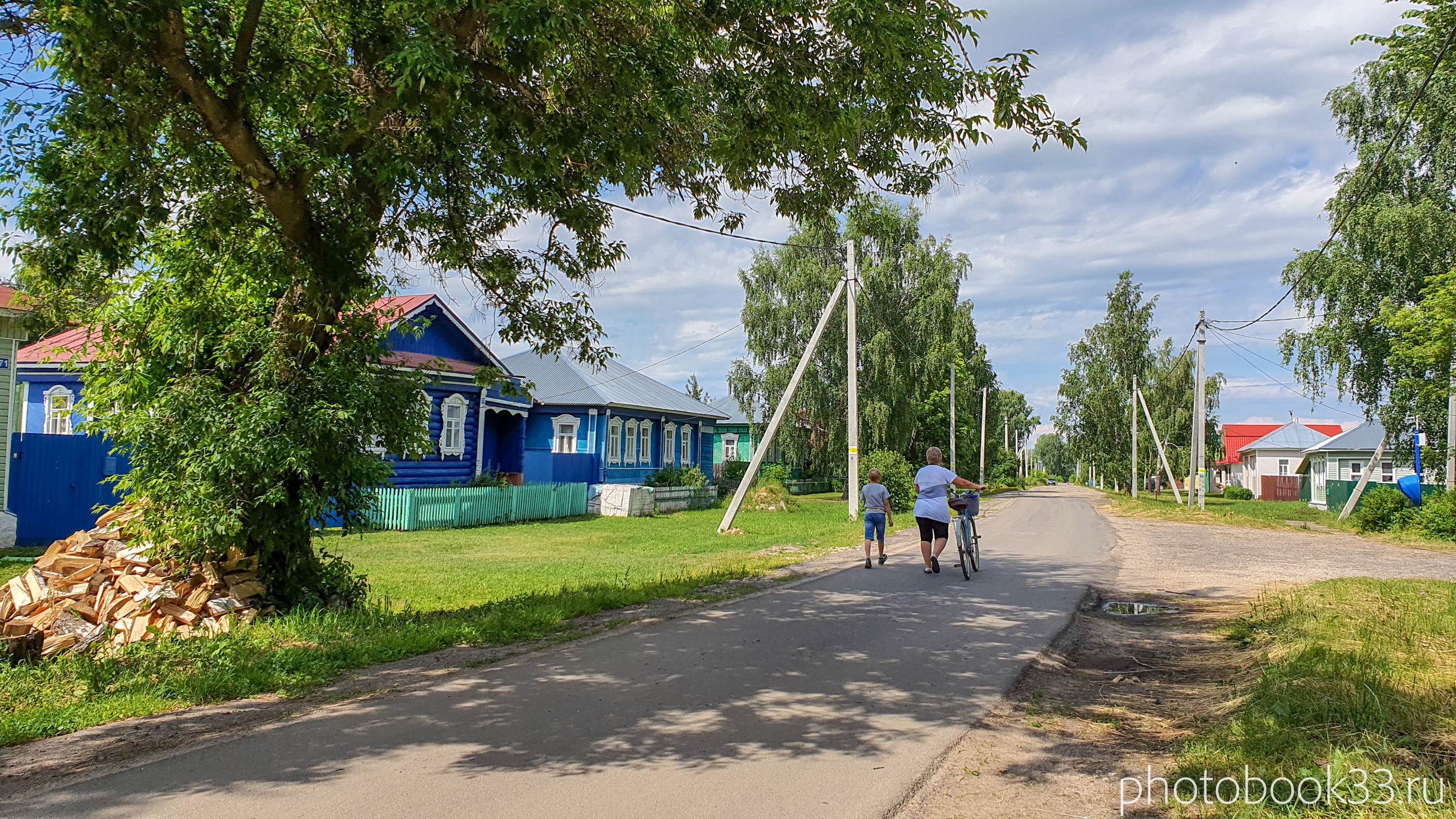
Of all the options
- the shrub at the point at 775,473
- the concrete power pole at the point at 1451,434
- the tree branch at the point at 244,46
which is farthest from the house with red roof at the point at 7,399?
the concrete power pole at the point at 1451,434

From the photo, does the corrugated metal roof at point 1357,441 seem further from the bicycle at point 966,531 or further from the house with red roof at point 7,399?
the house with red roof at point 7,399

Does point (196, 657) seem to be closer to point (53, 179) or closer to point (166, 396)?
point (166, 396)

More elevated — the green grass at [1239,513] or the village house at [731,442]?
the village house at [731,442]

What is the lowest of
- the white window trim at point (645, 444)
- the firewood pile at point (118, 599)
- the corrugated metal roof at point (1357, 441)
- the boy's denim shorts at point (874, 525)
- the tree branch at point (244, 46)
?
the firewood pile at point (118, 599)

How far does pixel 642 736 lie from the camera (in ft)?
16.8

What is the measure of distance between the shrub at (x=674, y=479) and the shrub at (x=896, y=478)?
6395 millimetres

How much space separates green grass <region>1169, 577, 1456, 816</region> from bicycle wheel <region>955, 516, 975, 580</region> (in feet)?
14.6

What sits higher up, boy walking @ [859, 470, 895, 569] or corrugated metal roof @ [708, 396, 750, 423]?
corrugated metal roof @ [708, 396, 750, 423]

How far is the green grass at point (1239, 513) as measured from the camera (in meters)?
28.7

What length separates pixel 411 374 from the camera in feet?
29.3

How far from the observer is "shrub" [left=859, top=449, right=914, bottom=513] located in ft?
101

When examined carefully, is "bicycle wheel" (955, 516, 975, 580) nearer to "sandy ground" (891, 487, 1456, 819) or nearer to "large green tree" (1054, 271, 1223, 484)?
"sandy ground" (891, 487, 1456, 819)

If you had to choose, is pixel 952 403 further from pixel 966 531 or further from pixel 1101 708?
pixel 1101 708

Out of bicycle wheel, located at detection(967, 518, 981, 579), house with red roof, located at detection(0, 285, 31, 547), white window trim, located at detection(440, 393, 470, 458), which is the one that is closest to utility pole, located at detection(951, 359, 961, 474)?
white window trim, located at detection(440, 393, 470, 458)
